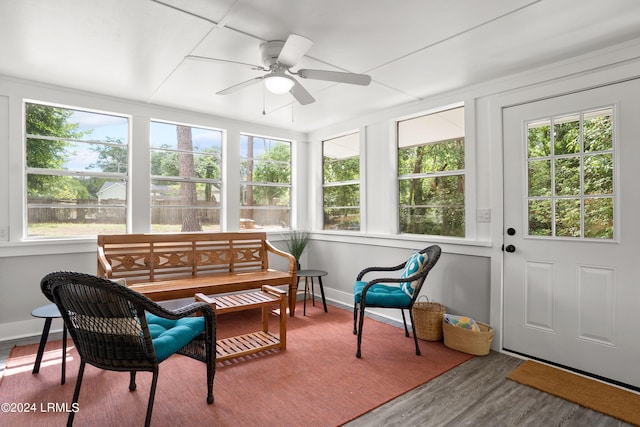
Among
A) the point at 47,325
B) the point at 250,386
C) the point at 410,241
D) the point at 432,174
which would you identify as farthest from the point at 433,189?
the point at 47,325

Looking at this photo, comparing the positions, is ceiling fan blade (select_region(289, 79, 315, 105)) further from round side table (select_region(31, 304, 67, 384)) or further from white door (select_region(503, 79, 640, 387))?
round side table (select_region(31, 304, 67, 384))

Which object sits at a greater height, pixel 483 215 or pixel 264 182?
pixel 264 182

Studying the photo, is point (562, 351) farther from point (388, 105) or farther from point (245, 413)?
point (388, 105)

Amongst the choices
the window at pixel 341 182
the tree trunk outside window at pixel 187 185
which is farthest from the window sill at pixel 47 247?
the window at pixel 341 182

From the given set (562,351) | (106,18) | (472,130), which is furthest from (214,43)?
(562,351)

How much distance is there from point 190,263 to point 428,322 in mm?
2633

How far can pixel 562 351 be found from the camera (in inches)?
107

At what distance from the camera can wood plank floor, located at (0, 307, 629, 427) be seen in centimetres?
203

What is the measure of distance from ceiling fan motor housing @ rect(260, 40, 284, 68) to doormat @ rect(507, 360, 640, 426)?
293 centimetres

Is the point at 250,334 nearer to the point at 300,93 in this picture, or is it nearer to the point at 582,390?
the point at 300,93

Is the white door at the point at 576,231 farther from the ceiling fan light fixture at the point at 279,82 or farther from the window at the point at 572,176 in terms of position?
the ceiling fan light fixture at the point at 279,82

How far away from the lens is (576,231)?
2695 mm

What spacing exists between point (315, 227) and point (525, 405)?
11.3 ft

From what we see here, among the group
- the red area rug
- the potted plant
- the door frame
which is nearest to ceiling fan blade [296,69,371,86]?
the door frame
